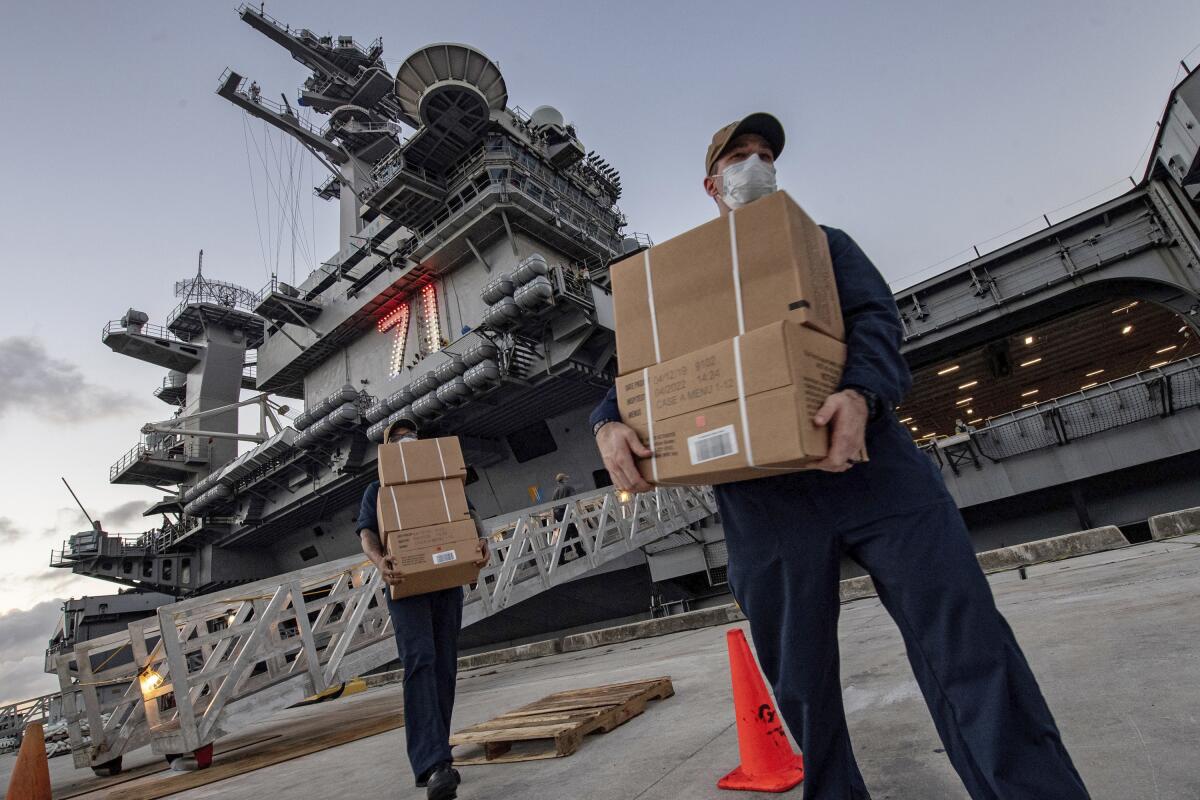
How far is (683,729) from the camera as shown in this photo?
298 cm

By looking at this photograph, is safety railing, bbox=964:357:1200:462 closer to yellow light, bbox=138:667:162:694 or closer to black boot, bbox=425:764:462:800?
black boot, bbox=425:764:462:800

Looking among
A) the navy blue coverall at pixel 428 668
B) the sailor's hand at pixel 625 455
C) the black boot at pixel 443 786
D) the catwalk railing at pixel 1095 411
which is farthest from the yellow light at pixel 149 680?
the catwalk railing at pixel 1095 411

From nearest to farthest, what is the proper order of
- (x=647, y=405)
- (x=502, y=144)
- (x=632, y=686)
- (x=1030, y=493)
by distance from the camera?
(x=647, y=405) → (x=632, y=686) → (x=1030, y=493) → (x=502, y=144)

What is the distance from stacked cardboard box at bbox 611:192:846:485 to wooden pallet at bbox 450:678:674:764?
Result: 83.3 inches

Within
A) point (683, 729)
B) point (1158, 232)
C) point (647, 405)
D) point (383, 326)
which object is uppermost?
point (383, 326)

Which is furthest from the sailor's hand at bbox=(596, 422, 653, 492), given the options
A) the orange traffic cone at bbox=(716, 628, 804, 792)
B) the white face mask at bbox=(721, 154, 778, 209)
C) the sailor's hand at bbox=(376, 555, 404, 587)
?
the sailor's hand at bbox=(376, 555, 404, 587)

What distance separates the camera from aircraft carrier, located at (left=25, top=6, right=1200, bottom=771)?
6863mm

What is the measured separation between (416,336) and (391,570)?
1918cm

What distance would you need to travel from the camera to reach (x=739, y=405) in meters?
1.48

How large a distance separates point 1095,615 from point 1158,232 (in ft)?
43.2

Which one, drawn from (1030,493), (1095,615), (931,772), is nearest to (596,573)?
(1030,493)

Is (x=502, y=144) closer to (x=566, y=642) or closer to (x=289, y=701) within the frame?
(x=566, y=642)

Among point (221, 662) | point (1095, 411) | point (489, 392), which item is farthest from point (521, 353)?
point (1095, 411)

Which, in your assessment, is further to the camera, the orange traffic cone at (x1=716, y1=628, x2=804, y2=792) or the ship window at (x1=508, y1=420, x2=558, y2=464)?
the ship window at (x1=508, y1=420, x2=558, y2=464)
